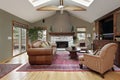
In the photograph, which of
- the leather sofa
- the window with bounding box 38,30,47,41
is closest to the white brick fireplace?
the window with bounding box 38,30,47,41

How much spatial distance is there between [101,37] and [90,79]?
534cm

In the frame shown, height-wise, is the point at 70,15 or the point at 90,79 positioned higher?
the point at 70,15

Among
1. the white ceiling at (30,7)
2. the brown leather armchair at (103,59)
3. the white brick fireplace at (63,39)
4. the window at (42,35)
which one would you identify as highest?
the white ceiling at (30,7)

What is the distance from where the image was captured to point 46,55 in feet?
19.1

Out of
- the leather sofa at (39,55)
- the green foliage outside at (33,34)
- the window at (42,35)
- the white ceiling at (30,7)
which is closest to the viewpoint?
the leather sofa at (39,55)

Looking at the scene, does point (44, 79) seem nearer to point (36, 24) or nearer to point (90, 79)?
point (90, 79)

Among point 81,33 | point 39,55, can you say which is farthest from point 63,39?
point 39,55

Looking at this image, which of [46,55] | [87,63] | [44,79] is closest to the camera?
[44,79]

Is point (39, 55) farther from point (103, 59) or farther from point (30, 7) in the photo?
point (30, 7)

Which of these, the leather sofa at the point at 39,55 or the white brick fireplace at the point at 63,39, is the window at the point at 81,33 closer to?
the white brick fireplace at the point at 63,39

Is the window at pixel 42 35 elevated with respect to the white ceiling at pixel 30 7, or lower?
lower

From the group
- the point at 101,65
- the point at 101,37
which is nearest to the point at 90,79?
the point at 101,65

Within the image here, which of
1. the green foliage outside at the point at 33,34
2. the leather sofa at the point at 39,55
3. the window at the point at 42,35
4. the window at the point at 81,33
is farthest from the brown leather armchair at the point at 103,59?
the window at the point at 81,33

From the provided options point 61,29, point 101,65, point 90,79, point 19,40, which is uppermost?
point 61,29
